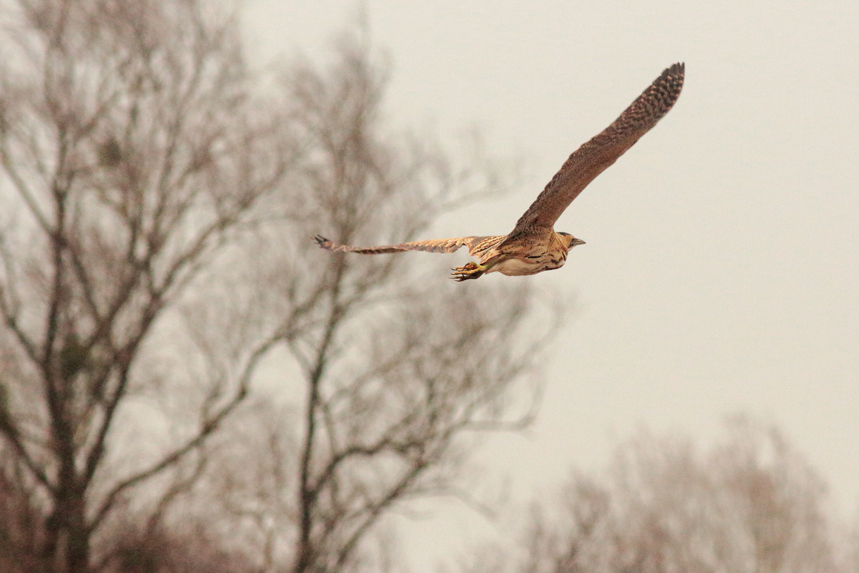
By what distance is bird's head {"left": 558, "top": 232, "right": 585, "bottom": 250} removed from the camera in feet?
18.1

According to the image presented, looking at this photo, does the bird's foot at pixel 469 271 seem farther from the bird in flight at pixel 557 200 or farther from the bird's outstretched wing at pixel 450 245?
the bird's outstretched wing at pixel 450 245

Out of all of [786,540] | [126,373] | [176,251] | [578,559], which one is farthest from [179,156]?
[786,540]

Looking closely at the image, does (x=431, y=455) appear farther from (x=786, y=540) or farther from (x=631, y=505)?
(x=786, y=540)

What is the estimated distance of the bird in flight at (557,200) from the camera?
4898mm

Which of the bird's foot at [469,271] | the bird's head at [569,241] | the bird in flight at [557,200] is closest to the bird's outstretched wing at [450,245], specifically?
the bird in flight at [557,200]

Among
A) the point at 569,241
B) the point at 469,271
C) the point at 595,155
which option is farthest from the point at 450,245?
the point at 595,155

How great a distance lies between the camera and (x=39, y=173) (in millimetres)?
14906

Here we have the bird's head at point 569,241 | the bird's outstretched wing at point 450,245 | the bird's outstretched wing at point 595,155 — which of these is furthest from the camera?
the bird's head at point 569,241

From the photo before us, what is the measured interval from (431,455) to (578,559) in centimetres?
265

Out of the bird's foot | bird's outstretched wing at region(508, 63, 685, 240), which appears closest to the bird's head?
bird's outstretched wing at region(508, 63, 685, 240)

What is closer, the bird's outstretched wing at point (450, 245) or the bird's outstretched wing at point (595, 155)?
the bird's outstretched wing at point (595, 155)

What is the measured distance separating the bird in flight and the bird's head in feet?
0.21

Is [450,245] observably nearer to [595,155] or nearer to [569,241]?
[569,241]

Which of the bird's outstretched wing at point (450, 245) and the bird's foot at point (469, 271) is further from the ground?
the bird's outstretched wing at point (450, 245)
